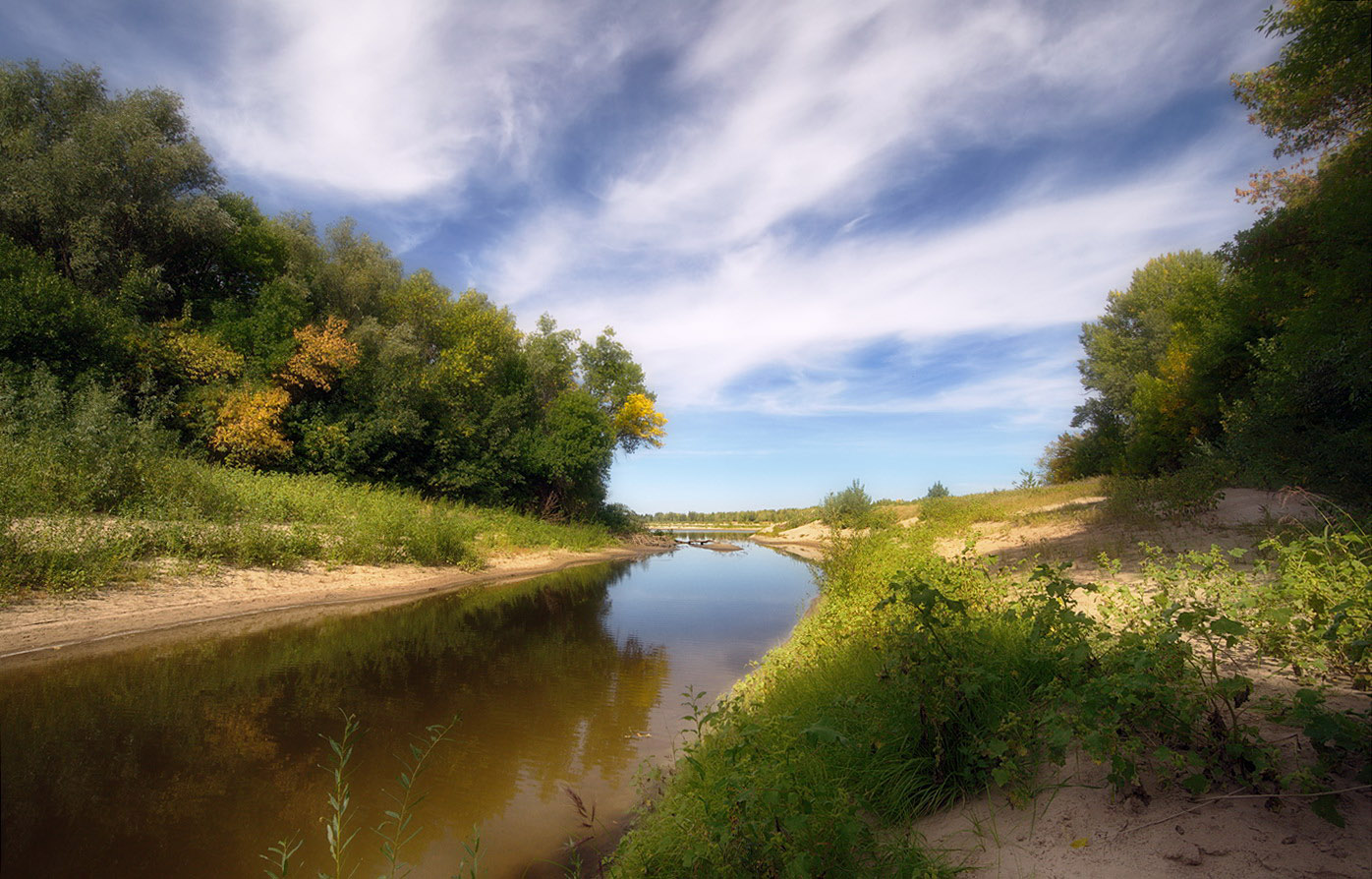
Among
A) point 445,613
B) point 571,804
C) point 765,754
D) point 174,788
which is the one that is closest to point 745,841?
point 765,754

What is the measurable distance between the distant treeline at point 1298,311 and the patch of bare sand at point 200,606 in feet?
44.7

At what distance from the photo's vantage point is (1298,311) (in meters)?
7.16

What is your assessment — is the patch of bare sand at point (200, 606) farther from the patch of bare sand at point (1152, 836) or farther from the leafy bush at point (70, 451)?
the patch of bare sand at point (1152, 836)

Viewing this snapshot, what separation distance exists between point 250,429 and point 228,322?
16.2 feet

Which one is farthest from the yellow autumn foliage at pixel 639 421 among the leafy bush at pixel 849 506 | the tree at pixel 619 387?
the leafy bush at pixel 849 506

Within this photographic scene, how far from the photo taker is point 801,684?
17.3ft

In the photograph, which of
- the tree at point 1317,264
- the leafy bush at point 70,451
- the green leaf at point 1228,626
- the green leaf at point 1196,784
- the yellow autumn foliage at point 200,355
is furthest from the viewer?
the yellow autumn foliage at point 200,355

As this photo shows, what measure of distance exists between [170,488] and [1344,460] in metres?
21.5

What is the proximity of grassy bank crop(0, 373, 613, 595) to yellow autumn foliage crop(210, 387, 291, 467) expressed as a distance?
8.80 feet

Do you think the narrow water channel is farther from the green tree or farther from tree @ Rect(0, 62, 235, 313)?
the green tree

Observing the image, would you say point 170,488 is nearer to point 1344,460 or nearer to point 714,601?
point 714,601

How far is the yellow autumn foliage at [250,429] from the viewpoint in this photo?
18578 mm

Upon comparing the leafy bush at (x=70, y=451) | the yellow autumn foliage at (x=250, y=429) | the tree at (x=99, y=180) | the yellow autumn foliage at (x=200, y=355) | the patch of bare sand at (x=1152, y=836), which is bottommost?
the patch of bare sand at (x=1152, y=836)

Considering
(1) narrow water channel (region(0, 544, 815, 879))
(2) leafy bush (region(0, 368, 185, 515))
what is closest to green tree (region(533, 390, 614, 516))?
(2) leafy bush (region(0, 368, 185, 515))
